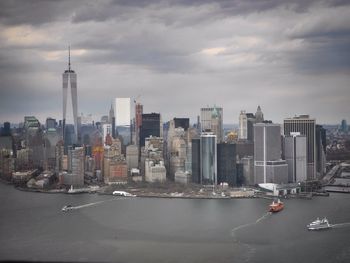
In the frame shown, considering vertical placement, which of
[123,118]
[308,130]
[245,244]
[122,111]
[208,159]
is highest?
[122,111]

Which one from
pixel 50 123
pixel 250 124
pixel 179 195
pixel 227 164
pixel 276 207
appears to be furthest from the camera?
pixel 250 124

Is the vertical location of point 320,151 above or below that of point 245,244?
above

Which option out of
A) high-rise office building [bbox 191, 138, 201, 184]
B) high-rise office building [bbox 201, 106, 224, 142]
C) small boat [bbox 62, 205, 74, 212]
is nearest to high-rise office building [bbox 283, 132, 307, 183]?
high-rise office building [bbox 191, 138, 201, 184]

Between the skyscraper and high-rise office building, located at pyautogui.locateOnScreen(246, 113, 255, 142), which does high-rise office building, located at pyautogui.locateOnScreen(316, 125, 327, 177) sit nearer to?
high-rise office building, located at pyautogui.locateOnScreen(246, 113, 255, 142)

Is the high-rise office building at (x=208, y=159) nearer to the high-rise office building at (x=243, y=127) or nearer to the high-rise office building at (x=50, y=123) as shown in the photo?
the high-rise office building at (x=243, y=127)

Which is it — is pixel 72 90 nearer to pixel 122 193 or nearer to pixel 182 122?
pixel 122 193

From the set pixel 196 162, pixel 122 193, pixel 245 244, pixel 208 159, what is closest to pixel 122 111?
pixel 196 162

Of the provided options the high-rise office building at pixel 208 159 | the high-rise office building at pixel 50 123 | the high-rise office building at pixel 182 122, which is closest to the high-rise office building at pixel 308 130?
the high-rise office building at pixel 208 159

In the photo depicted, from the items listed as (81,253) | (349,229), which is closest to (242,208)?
(349,229)
